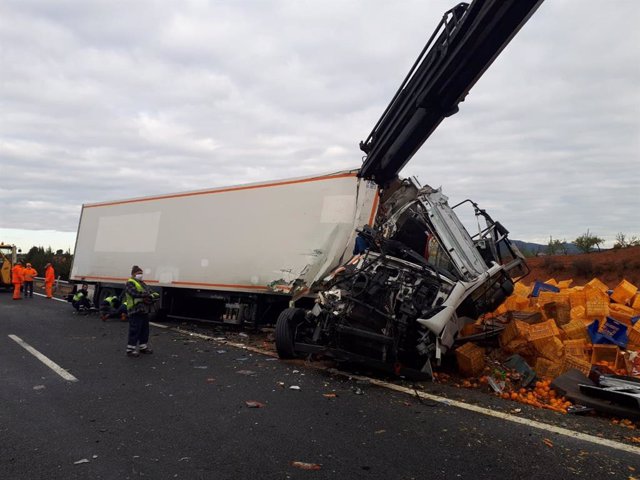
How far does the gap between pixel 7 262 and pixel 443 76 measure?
74.1 ft

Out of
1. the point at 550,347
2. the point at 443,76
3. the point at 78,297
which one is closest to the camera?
the point at 443,76

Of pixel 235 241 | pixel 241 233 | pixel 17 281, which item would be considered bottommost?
pixel 17 281

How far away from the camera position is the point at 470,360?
6289 mm

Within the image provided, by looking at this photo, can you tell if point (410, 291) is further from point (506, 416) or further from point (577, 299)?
point (577, 299)

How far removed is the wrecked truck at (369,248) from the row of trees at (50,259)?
20096 millimetres

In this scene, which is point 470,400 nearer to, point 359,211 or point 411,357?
point 411,357

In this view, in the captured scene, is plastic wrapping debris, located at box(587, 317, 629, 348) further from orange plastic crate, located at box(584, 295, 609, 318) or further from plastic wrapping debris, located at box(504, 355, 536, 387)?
plastic wrapping debris, located at box(504, 355, 536, 387)

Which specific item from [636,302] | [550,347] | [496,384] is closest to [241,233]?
[496,384]

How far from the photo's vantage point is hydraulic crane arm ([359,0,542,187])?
512 cm

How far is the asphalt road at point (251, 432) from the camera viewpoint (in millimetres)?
3506

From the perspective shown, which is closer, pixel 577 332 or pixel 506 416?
pixel 506 416

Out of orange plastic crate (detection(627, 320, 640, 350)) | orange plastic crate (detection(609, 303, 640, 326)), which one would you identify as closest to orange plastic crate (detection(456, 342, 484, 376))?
orange plastic crate (detection(627, 320, 640, 350))

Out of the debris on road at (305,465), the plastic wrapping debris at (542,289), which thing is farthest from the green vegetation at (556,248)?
the debris on road at (305,465)

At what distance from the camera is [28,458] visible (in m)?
3.65
